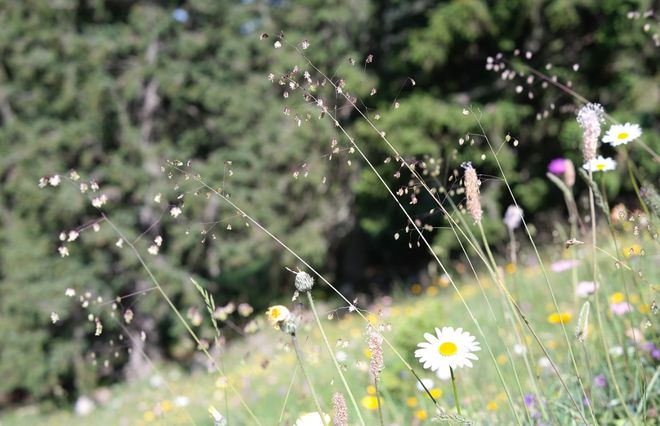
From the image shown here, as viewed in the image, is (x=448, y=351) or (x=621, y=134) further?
(x=621, y=134)

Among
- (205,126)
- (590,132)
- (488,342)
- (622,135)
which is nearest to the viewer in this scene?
(590,132)

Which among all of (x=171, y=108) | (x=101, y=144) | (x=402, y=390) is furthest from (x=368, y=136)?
(x=402, y=390)

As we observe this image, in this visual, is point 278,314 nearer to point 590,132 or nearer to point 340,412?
point 340,412

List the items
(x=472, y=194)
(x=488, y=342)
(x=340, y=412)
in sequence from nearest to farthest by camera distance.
Result: (x=340, y=412) → (x=472, y=194) → (x=488, y=342)

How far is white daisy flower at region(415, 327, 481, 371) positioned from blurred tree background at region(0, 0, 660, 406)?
5.85 metres

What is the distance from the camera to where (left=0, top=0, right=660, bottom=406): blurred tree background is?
694 cm

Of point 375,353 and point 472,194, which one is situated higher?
point 472,194

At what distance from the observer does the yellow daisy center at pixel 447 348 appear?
978 mm

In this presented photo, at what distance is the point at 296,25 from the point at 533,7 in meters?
3.48

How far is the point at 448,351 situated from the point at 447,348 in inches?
0.5

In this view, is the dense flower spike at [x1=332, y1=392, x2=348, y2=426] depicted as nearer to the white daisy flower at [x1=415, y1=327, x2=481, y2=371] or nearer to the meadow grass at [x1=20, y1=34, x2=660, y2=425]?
the meadow grass at [x1=20, y1=34, x2=660, y2=425]

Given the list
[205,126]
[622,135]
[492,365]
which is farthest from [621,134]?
[205,126]

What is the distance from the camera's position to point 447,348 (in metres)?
1.00

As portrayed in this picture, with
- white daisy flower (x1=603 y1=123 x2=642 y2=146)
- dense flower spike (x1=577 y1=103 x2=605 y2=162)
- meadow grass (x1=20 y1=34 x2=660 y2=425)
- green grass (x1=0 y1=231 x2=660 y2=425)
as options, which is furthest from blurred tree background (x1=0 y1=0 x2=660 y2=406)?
dense flower spike (x1=577 y1=103 x2=605 y2=162)
